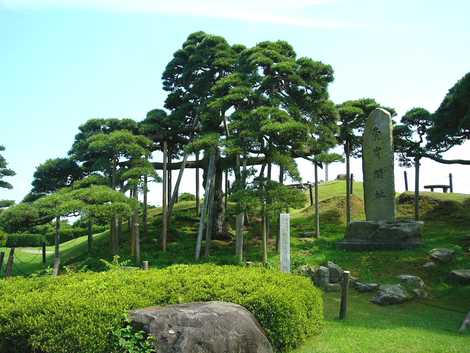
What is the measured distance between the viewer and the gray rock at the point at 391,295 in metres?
14.2

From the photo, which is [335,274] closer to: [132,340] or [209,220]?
[209,220]

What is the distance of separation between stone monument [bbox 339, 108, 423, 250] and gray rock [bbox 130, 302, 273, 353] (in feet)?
42.5

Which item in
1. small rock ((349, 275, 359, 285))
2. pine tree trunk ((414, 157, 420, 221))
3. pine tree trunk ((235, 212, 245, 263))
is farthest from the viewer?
pine tree trunk ((414, 157, 420, 221))

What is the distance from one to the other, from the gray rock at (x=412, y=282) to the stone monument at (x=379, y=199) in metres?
3.80

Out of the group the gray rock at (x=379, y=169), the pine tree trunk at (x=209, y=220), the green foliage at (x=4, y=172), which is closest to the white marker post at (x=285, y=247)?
the gray rock at (x=379, y=169)

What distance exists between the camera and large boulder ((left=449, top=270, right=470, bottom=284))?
50.9 ft

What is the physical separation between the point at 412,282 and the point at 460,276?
1.65 meters

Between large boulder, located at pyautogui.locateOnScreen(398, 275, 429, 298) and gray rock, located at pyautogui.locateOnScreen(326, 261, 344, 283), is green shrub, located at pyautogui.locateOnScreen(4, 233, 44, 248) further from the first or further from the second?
large boulder, located at pyautogui.locateOnScreen(398, 275, 429, 298)

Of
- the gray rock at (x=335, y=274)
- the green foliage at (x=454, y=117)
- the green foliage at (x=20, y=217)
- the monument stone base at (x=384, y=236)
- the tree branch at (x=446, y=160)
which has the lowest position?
the gray rock at (x=335, y=274)

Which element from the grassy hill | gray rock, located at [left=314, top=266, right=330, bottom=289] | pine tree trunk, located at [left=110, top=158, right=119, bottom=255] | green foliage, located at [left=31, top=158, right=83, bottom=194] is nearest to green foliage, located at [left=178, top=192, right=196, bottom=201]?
the grassy hill

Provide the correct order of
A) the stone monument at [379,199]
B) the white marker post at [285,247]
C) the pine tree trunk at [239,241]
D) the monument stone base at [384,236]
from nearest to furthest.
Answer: the white marker post at [285,247] → the monument stone base at [384,236] → the pine tree trunk at [239,241] → the stone monument at [379,199]

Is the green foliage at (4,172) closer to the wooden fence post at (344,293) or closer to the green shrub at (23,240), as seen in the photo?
the green shrub at (23,240)

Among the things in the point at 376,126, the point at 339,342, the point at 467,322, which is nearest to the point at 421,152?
the point at 376,126

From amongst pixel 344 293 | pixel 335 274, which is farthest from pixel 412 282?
pixel 344 293
